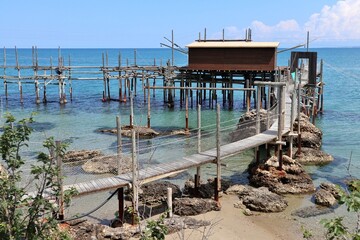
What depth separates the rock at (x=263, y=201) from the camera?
43.5 feet

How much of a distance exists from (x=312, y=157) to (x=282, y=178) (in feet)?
13.7

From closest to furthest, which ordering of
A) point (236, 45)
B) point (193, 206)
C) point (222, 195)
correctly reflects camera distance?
point (193, 206) < point (222, 195) < point (236, 45)

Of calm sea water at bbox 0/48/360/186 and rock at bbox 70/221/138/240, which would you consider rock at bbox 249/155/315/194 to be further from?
rock at bbox 70/221/138/240

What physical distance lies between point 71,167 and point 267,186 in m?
7.67

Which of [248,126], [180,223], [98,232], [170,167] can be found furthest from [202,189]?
[248,126]

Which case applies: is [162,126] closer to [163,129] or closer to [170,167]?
[163,129]

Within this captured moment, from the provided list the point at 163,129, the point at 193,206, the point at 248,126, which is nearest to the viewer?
the point at 193,206

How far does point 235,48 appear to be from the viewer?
29.2 meters

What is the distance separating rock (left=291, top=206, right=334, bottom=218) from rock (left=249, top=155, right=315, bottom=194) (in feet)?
4.76

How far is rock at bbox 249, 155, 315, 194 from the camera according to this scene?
1520 cm

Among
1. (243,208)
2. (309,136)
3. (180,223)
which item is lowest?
(243,208)

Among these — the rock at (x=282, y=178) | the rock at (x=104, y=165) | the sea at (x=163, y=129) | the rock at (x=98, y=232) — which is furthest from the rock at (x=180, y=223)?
the rock at (x=104, y=165)

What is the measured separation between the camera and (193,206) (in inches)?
510

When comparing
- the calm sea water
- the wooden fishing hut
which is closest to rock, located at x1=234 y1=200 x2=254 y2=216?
the calm sea water
